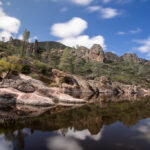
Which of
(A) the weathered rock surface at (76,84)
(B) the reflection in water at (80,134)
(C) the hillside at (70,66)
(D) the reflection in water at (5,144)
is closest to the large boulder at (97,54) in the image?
(C) the hillside at (70,66)

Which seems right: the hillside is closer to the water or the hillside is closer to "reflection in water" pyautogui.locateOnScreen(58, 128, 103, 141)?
the water

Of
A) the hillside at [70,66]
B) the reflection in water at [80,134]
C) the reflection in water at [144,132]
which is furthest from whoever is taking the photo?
the hillside at [70,66]

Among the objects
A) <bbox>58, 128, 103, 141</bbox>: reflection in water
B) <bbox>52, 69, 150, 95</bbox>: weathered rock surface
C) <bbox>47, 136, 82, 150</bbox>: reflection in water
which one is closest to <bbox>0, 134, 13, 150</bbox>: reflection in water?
<bbox>47, 136, 82, 150</bbox>: reflection in water

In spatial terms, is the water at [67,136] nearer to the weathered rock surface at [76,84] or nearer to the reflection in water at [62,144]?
the reflection in water at [62,144]

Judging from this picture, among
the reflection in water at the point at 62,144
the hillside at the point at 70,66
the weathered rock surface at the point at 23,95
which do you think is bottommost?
the reflection in water at the point at 62,144

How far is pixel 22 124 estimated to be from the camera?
27.7 ft

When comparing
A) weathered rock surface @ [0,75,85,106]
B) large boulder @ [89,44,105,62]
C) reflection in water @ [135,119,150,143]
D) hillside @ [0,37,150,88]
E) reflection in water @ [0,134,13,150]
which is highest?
large boulder @ [89,44,105,62]

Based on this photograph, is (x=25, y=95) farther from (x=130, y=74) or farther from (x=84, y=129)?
(x=130, y=74)

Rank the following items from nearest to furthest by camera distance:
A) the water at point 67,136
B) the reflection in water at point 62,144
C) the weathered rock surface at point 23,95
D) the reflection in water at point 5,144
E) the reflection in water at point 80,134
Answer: the reflection in water at point 5,144 < the reflection in water at point 62,144 < the water at point 67,136 < the reflection in water at point 80,134 < the weathered rock surface at point 23,95

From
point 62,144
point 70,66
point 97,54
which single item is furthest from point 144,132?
point 97,54

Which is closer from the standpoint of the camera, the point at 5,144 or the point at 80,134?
the point at 5,144

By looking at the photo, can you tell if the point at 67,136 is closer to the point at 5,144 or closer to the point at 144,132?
the point at 5,144

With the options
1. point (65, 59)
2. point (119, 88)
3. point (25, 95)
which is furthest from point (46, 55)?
point (25, 95)

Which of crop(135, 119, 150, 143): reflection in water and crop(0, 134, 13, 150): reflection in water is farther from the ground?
crop(0, 134, 13, 150): reflection in water
